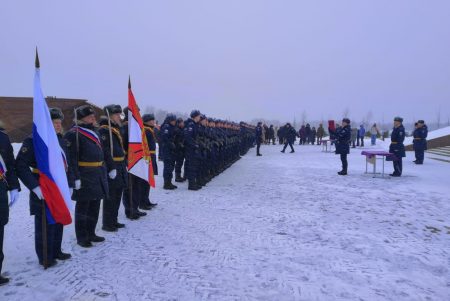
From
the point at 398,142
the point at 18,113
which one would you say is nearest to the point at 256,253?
the point at 398,142

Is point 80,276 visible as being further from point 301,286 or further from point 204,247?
point 301,286

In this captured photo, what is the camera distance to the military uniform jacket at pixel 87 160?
179 inches

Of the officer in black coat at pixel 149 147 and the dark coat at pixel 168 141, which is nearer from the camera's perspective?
the officer in black coat at pixel 149 147

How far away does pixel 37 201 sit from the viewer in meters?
4.02

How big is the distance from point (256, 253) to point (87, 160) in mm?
2510

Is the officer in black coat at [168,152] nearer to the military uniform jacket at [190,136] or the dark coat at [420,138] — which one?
the military uniform jacket at [190,136]

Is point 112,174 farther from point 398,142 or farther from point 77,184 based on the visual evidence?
point 398,142

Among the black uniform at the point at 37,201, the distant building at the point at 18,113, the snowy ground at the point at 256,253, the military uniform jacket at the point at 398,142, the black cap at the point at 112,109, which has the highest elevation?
the distant building at the point at 18,113

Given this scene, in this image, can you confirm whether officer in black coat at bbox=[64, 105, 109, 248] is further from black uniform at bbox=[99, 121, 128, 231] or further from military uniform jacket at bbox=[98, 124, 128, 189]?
black uniform at bbox=[99, 121, 128, 231]

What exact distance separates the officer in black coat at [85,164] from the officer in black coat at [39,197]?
0.79 feet

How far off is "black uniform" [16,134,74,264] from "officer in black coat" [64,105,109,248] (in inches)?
9.3

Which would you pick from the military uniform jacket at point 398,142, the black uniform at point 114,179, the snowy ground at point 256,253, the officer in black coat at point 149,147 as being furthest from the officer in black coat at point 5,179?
the military uniform jacket at point 398,142

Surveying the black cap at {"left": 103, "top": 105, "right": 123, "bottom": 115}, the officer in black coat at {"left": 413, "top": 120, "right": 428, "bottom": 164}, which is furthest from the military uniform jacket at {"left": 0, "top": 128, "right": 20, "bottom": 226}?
the officer in black coat at {"left": 413, "top": 120, "right": 428, "bottom": 164}

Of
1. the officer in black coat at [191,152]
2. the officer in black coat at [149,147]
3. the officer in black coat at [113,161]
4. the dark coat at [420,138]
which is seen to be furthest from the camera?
the dark coat at [420,138]
